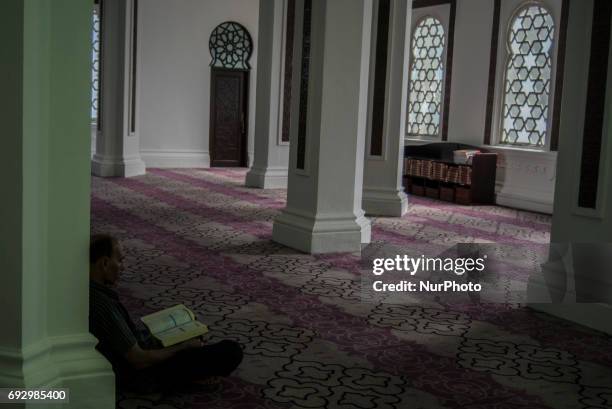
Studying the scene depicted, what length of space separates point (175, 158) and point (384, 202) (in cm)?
670

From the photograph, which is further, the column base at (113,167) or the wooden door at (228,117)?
the wooden door at (228,117)

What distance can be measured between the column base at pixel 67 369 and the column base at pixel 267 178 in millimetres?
8980

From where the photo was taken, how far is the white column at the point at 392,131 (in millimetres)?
9414

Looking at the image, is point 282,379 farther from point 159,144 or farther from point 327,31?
point 159,144

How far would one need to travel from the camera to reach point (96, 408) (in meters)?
2.94

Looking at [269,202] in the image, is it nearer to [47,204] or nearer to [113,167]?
[113,167]

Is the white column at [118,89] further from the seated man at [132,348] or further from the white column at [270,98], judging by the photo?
the seated man at [132,348]

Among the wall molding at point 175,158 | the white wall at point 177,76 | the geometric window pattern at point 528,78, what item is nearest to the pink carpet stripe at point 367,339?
the geometric window pattern at point 528,78

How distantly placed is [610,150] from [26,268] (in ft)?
11.9

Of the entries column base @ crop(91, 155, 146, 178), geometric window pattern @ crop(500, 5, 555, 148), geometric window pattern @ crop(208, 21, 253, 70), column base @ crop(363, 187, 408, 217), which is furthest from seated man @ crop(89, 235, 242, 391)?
geometric window pattern @ crop(208, 21, 253, 70)

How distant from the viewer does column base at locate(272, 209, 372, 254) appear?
6832mm

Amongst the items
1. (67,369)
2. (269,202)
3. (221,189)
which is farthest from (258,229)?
(67,369)

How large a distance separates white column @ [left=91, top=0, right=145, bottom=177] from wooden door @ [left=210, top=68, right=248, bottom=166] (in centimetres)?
280

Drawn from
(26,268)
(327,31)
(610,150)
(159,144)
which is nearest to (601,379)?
(610,150)
